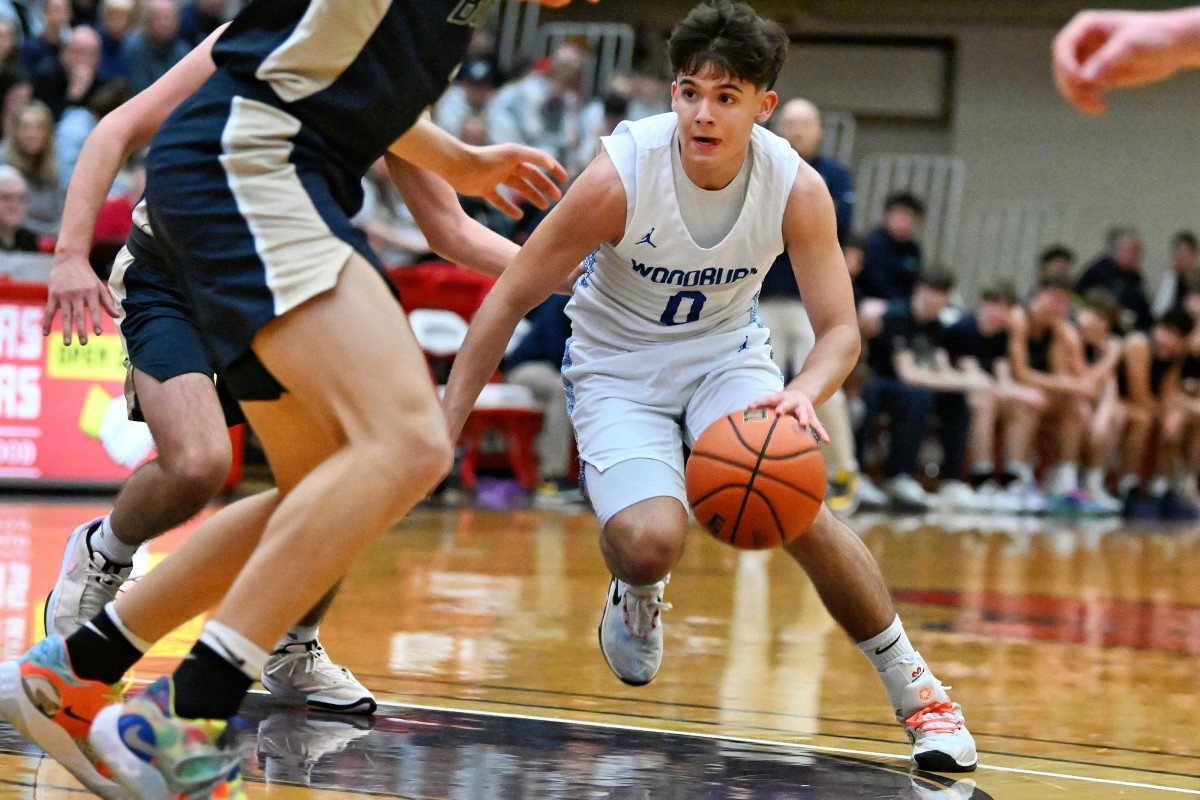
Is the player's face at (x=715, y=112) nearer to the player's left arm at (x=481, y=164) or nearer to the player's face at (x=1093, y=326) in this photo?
the player's left arm at (x=481, y=164)

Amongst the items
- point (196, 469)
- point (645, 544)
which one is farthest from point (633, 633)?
point (196, 469)

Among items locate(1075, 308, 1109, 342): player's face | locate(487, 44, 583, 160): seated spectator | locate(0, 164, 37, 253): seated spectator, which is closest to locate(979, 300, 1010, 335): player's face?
locate(1075, 308, 1109, 342): player's face

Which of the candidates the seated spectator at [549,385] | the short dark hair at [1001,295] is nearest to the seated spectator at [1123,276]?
the short dark hair at [1001,295]

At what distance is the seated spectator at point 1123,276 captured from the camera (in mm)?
14758

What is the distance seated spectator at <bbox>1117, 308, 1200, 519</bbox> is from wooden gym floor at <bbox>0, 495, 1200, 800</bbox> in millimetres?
5941

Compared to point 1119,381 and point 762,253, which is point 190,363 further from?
point 1119,381

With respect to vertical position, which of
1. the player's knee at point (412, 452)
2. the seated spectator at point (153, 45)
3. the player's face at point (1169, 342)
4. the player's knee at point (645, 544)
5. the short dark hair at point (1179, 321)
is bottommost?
the player's knee at point (645, 544)

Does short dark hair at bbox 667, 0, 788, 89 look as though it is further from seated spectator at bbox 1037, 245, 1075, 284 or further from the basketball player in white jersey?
seated spectator at bbox 1037, 245, 1075, 284

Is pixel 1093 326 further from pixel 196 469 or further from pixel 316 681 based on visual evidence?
pixel 196 469

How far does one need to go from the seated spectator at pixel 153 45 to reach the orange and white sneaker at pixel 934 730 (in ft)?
29.8

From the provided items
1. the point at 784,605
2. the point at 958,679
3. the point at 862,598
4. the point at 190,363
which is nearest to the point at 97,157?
the point at 190,363

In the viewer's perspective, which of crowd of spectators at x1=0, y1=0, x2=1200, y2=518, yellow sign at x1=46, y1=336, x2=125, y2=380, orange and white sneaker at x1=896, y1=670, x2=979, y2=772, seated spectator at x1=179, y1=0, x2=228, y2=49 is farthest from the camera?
seated spectator at x1=179, y1=0, x2=228, y2=49

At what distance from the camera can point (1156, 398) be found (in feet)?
47.0

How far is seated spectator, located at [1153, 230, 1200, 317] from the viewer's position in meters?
15.2
